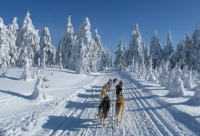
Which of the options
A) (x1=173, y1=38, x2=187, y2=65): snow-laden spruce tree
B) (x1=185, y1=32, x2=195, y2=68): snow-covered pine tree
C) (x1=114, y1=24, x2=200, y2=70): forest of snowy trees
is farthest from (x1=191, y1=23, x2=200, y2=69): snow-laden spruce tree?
(x1=173, y1=38, x2=187, y2=65): snow-laden spruce tree

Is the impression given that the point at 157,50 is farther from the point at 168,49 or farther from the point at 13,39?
the point at 13,39

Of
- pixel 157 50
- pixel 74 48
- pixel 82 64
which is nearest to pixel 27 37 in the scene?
pixel 74 48

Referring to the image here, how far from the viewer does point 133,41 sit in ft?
140

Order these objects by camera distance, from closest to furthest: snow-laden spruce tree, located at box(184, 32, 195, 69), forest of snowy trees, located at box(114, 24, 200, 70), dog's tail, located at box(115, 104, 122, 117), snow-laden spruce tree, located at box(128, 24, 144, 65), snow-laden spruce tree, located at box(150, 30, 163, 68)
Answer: dog's tail, located at box(115, 104, 122, 117), forest of snowy trees, located at box(114, 24, 200, 70), snow-laden spruce tree, located at box(184, 32, 195, 69), snow-laden spruce tree, located at box(128, 24, 144, 65), snow-laden spruce tree, located at box(150, 30, 163, 68)

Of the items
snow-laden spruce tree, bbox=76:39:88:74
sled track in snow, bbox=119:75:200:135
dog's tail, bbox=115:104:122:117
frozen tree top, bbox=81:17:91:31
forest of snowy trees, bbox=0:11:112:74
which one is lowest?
sled track in snow, bbox=119:75:200:135

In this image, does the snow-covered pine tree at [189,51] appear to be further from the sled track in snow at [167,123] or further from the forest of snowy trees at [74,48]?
the sled track in snow at [167,123]

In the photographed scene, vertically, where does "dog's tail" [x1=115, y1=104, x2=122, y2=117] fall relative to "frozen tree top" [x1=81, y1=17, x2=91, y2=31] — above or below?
below

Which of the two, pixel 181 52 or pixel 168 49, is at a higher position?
pixel 168 49

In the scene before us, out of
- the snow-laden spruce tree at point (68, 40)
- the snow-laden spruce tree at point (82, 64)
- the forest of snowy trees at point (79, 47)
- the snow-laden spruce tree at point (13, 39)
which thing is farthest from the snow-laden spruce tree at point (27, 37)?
the snow-laden spruce tree at point (82, 64)

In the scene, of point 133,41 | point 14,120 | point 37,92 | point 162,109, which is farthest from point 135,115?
point 133,41

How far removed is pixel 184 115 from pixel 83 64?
2062cm

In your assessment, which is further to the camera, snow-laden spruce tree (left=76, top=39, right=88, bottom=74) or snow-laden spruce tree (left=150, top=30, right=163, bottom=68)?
snow-laden spruce tree (left=150, top=30, right=163, bottom=68)

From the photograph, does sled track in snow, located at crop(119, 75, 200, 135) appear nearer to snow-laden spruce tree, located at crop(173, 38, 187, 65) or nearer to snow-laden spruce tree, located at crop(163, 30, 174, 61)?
snow-laden spruce tree, located at crop(173, 38, 187, 65)

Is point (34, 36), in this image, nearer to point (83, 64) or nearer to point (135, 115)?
point (83, 64)
